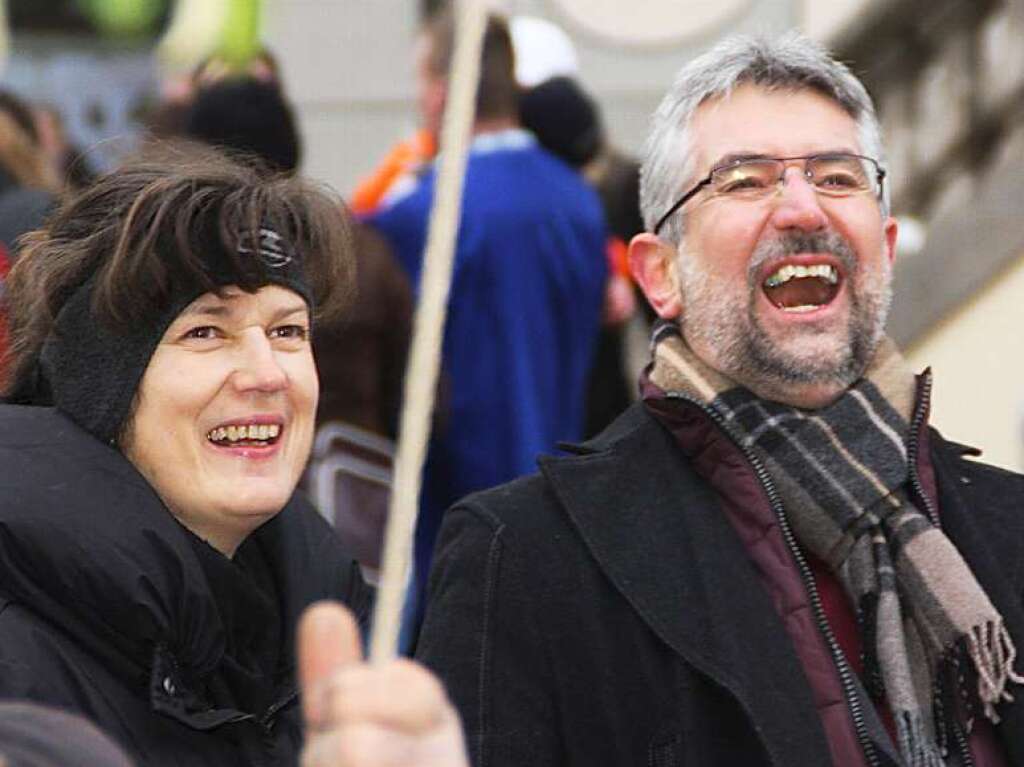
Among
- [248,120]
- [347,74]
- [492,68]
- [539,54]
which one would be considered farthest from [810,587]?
[347,74]

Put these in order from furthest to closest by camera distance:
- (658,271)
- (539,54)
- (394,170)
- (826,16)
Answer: (826,16)
(539,54)
(394,170)
(658,271)

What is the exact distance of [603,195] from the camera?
23.3 ft

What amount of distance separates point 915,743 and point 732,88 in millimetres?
967

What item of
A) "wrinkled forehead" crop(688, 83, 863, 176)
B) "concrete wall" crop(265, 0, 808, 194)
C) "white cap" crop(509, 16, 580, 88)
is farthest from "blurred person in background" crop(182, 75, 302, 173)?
"concrete wall" crop(265, 0, 808, 194)

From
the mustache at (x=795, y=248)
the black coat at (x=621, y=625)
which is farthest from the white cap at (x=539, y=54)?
the black coat at (x=621, y=625)

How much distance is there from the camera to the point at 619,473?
12.1ft

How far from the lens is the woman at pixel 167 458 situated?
3.21 meters

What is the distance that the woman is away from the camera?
321 cm

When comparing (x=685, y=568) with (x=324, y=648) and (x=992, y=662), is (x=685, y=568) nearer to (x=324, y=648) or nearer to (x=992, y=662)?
(x=992, y=662)

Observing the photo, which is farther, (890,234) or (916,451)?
(890,234)

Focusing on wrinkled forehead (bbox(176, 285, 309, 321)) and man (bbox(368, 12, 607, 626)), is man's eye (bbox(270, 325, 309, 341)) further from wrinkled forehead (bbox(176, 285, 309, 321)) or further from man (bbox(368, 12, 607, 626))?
man (bbox(368, 12, 607, 626))

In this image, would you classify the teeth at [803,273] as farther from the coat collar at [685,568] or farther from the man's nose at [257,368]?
the man's nose at [257,368]

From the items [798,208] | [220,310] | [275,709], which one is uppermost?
[798,208]

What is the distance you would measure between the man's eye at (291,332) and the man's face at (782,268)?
0.57 metres
